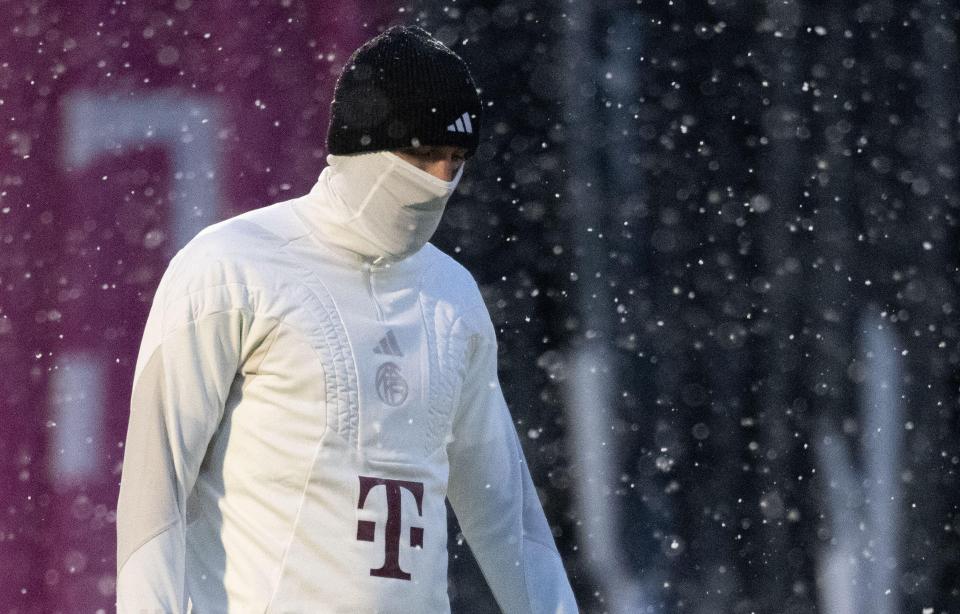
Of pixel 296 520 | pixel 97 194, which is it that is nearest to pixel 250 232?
pixel 296 520

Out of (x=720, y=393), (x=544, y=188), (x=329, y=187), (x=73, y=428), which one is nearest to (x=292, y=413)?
(x=329, y=187)

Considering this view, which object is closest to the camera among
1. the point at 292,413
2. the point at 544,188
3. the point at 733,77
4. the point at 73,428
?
the point at 292,413

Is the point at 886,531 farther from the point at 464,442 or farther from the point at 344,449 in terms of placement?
the point at 344,449

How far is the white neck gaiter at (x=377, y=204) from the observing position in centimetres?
205

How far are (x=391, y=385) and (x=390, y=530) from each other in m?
0.21

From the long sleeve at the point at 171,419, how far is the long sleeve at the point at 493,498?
45 centimetres

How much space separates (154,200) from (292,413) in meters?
1.67

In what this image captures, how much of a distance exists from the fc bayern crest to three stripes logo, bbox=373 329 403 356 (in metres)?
0.02

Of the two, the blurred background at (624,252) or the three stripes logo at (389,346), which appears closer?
the three stripes logo at (389,346)

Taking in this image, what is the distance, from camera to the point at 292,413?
1.92 meters

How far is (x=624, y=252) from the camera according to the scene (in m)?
3.86

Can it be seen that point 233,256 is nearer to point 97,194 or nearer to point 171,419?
point 171,419

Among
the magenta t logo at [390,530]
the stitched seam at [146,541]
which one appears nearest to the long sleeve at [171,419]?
the stitched seam at [146,541]

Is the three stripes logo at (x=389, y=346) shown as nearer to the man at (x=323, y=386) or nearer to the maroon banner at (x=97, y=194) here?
the man at (x=323, y=386)
